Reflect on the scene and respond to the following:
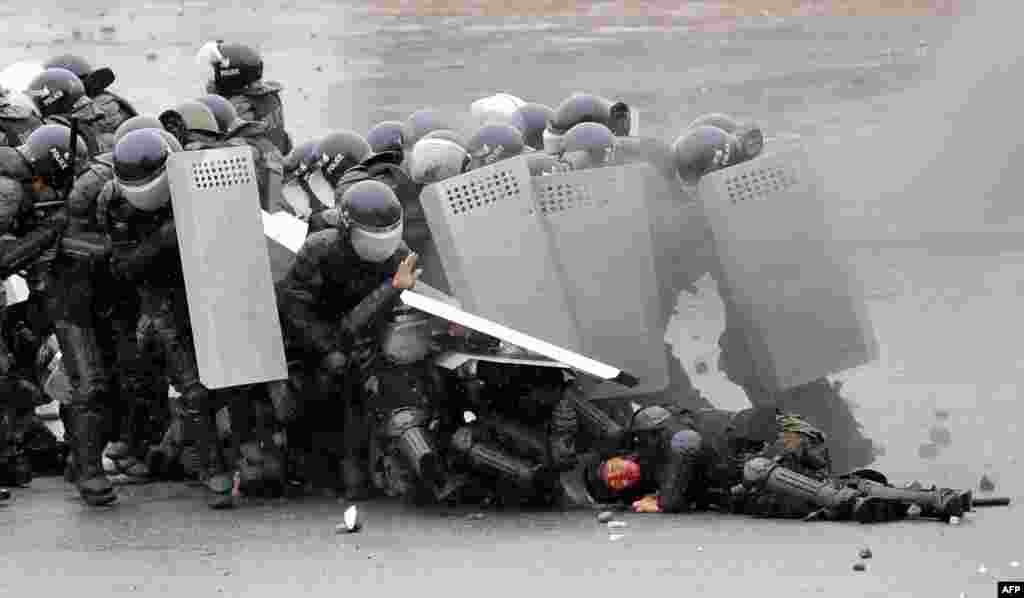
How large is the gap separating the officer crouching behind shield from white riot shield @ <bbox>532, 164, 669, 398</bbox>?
73 centimetres

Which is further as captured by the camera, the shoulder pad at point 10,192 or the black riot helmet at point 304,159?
the black riot helmet at point 304,159

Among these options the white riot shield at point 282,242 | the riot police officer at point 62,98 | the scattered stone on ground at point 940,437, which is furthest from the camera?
the riot police officer at point 62,98

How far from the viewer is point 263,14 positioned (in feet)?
93.2

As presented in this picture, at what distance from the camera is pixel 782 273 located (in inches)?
398

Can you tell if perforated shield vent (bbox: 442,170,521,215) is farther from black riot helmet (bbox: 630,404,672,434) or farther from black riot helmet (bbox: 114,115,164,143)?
black riot helmet (bbox: 114,115,164,143)

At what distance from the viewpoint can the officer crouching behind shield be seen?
9609 millimetres

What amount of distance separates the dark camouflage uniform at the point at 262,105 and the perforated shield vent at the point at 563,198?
2830mm

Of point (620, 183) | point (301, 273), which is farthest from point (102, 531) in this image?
point (620, 183)

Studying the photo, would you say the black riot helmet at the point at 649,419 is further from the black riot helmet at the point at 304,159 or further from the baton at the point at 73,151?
the baton at the point at 73,151

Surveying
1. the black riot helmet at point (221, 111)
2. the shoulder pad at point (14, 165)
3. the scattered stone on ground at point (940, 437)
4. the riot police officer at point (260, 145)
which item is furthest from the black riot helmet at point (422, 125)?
the scattered stone on ground at point (940, 437)

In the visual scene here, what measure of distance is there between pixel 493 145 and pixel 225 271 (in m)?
1.63

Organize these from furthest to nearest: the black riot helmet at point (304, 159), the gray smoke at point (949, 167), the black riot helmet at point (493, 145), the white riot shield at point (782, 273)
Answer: the gray smoke at point (949, 167)
the black riot helmet at point (304, 159)
the black riot helmet at point (493, 145)
the white riot shield at point (782, 273)

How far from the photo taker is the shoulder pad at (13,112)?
447 inches

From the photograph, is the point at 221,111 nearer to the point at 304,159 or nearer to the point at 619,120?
the point at 304,159
